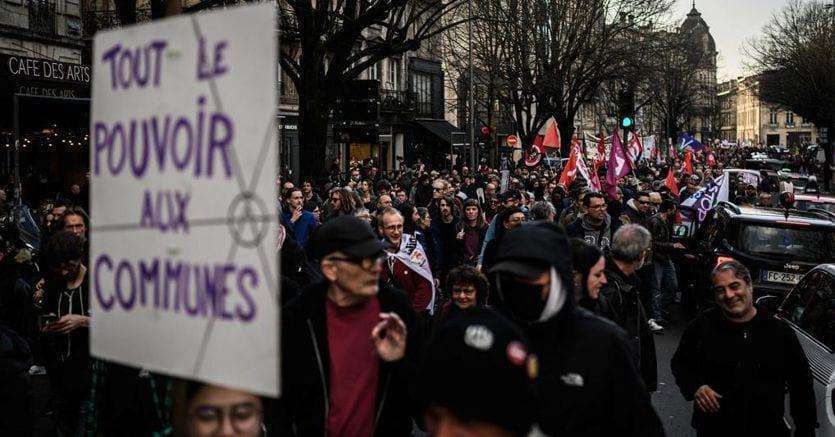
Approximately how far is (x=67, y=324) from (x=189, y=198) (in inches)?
103

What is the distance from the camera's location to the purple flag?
17641mm

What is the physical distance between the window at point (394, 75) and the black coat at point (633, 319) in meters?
40.7

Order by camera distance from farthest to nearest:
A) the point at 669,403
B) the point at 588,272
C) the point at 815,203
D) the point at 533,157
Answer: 1. the point at 533,157
2. the point at 815,203
3. the point at 669,403
4. the point at 588,272

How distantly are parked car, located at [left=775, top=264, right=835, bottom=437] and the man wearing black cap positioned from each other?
298 cm

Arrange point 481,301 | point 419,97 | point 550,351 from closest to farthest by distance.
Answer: point 550,351
point 481,301
point 419,97

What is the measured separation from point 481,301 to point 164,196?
153 inches

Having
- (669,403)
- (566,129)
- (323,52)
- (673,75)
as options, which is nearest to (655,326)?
(669,403)

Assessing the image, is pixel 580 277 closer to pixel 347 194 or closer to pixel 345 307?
pixel 345 307

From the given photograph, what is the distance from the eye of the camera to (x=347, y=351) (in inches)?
149

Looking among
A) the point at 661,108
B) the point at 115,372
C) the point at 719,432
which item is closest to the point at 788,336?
the point at 719,432

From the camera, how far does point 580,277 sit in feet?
16.0

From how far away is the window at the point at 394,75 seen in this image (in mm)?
46250

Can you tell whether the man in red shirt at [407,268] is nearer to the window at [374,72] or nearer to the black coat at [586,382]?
the black coat at [586,382]

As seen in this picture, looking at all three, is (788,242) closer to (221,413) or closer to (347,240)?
(347,240)
